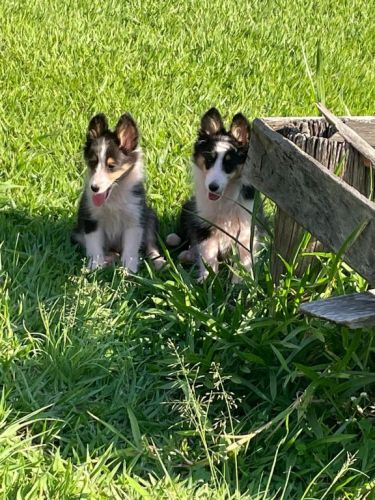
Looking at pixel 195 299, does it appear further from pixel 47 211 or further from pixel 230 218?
pixel 47 211

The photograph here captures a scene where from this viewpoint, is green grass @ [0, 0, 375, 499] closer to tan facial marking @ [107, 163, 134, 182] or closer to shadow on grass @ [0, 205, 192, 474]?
shadow on grass @ [0, 205, 192, 474]

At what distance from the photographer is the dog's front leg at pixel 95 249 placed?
17.1 ft

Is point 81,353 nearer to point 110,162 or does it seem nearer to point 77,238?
point 77,238

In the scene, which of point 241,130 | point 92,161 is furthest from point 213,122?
point 92,161

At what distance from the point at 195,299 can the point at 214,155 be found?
1148 mm

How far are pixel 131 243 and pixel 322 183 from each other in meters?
2.12

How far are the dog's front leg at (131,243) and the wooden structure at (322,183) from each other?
4.15ft

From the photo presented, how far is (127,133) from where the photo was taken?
545 cm

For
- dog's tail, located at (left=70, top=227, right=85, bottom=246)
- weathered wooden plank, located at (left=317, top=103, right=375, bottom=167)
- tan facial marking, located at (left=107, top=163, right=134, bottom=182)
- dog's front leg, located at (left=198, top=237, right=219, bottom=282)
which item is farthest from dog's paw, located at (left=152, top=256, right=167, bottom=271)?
weathered wooden plank, located at (left=317, top=103, right=375, bottom=167)

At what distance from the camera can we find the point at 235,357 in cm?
415

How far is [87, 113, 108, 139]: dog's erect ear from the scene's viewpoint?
5.34 m

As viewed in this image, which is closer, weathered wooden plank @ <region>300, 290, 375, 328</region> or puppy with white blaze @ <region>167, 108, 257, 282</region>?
weathered wooden plank @ <region>300, 290, 375, 328</region>

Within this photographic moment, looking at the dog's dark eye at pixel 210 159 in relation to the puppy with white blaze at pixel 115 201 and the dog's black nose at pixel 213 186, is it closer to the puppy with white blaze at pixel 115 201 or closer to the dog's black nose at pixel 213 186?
the dog's black nose at pixel 213 186

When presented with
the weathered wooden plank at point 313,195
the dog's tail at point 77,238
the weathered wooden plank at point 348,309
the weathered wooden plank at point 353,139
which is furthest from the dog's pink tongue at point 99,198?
the weathered wooden plank at point 348,309
